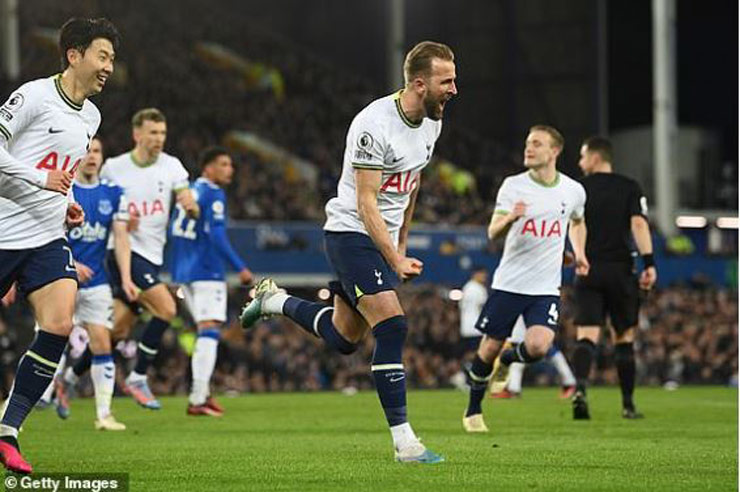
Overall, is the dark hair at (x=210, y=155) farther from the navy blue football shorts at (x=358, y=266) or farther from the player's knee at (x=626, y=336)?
the navy blue football shorts at (x=358, y=266)

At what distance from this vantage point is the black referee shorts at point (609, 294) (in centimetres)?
1323

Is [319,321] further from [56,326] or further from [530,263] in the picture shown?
[530,263]

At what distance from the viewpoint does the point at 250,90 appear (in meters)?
37.2

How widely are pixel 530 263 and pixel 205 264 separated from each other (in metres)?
3.70

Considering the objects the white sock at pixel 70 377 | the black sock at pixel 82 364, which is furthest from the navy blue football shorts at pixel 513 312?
A: the white sock at pixel 70 377

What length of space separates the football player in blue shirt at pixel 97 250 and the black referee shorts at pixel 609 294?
158 inches

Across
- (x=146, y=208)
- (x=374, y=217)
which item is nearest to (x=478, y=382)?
(x=374, y=217)

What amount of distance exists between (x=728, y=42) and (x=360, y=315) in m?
37.7

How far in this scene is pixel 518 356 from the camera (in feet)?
38.4

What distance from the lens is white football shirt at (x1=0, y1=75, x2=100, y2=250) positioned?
25.6 ft

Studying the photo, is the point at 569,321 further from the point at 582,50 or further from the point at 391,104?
the point at 391,104

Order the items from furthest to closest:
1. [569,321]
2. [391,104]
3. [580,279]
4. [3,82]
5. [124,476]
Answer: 1. [569,321]
2. [3,82]
3. [580,279]
4. [391,104]
5. [124,476]

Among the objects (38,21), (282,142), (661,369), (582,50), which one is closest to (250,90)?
(282,142)

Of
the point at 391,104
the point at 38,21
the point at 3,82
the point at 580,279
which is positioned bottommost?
the point at 580,279
